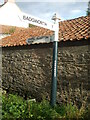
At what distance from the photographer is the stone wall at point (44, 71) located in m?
5.74

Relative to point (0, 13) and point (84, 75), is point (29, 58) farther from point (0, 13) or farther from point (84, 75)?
point (0, 13)

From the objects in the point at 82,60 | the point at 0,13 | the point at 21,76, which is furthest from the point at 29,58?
the point at 0,13

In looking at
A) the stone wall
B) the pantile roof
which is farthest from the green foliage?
the pantile roof

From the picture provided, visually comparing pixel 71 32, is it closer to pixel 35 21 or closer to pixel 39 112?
pixel 35 21

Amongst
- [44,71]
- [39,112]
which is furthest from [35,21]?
[44,71]

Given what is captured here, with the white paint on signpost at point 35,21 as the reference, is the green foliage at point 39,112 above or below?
below

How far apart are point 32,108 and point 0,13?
15.9 m

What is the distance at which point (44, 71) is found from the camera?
6.94 metres

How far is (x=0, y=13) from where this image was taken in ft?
62.3

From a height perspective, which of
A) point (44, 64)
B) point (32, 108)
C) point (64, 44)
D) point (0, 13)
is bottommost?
point (32, 108)

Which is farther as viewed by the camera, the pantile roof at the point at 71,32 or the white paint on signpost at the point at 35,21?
the pantile roof at the point at 71,32

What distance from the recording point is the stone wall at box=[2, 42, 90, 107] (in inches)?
226

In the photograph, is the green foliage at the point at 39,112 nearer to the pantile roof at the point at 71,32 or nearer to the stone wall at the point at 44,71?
the stone wall at the point at 44,71

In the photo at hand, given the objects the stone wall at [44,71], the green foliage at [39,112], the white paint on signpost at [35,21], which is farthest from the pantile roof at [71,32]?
the green foliage at [39,112]
